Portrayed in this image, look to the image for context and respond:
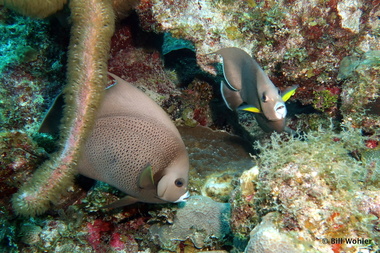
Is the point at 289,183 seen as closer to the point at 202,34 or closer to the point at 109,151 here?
the point at 109,151

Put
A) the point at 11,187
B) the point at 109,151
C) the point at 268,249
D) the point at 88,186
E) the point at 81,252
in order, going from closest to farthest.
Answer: the point at 268,249, the point at 109,151, the point at 11,187, the point at 81,252, the point at 88,186

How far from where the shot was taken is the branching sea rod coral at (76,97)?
70.2 inches

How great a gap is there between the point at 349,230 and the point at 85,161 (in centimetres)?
214

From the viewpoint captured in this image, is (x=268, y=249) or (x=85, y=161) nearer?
(x=268, y=249)

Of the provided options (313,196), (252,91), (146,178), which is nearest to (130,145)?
(146,178)

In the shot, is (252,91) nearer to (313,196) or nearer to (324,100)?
(313,196)

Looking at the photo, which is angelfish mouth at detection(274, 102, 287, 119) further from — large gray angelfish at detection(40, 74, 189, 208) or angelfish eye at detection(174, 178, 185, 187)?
angelfish eye at detection(174, 178, 185, 187)

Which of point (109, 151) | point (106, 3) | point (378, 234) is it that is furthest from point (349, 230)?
point (106, 3)

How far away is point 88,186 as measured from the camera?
3.02m

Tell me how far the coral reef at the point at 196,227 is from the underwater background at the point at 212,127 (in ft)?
0.04

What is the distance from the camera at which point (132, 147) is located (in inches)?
86.7

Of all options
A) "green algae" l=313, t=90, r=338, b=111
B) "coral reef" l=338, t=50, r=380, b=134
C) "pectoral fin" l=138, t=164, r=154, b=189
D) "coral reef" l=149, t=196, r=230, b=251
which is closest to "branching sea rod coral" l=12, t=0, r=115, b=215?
"pectoral fin" l=138, t=164, r=154, b=189

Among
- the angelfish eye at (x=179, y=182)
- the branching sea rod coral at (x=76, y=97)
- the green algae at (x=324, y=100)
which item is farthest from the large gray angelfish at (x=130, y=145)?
the green algae at (x=324, y=100)

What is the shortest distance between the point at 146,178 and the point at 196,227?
109cm
